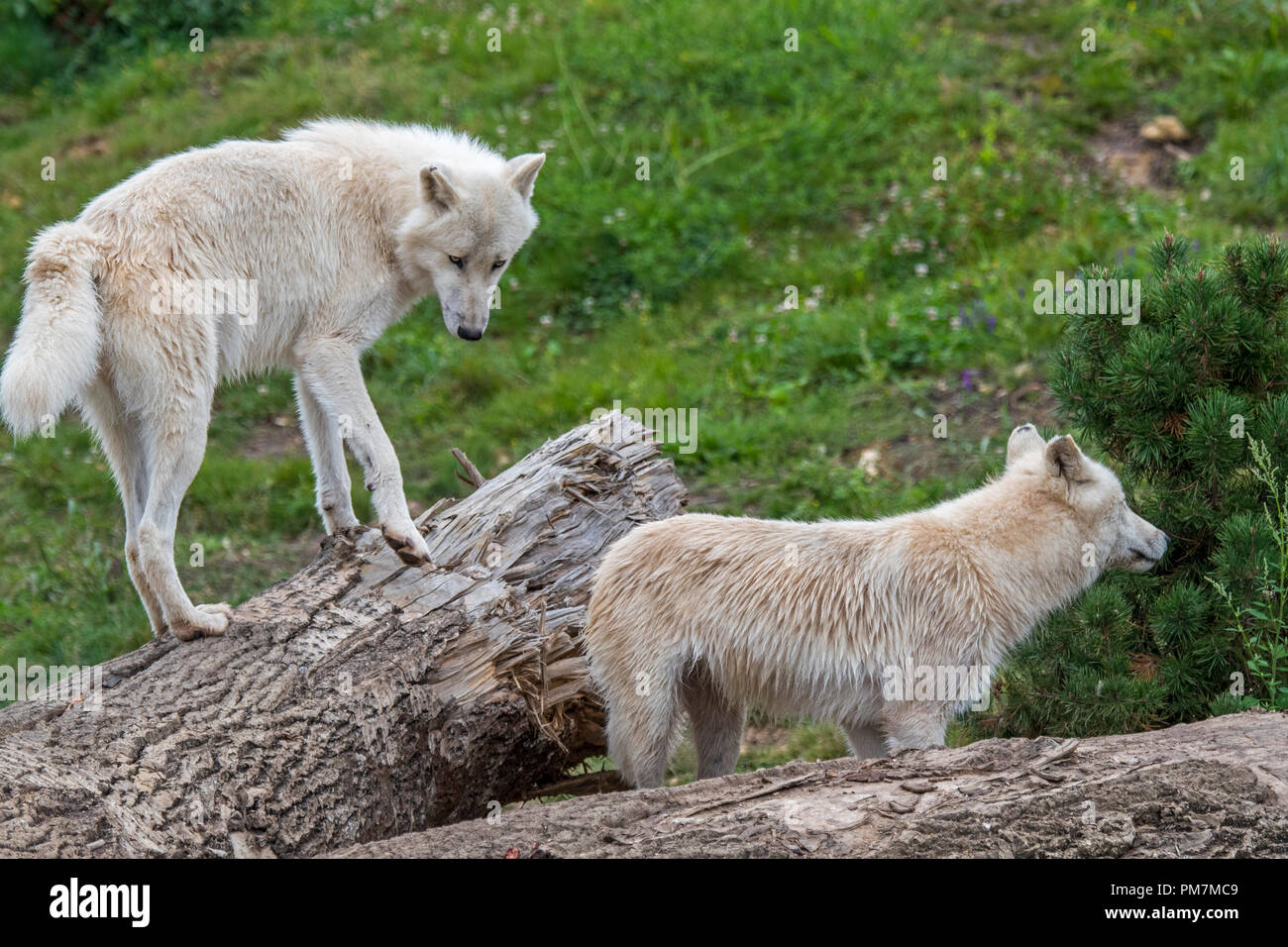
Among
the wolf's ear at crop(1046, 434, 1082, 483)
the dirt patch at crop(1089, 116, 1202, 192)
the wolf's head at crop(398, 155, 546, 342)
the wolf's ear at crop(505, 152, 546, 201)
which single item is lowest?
the wolf's ear at crop(1046, 434, 1082, 483)

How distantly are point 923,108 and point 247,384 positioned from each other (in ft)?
20.9

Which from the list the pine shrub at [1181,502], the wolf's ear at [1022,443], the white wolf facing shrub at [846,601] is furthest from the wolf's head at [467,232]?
the pine shrub at [1181,502]

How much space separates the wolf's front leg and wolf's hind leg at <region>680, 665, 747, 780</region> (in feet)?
4.26

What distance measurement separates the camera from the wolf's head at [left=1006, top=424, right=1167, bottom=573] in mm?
5047

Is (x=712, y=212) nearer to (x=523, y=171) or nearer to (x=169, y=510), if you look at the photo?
(x=523, y=171)

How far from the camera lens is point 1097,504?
5.05m

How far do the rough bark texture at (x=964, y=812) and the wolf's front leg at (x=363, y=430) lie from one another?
1614mm

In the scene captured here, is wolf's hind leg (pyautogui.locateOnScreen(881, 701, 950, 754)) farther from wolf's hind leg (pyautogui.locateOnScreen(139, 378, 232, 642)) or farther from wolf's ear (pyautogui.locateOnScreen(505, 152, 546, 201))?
wolf's ear (pyautogui.locateOnScreen(505, 152, 546, 201))

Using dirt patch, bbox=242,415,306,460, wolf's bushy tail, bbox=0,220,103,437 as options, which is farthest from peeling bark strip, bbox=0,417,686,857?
dirt patch, bbox=242,415,306,460

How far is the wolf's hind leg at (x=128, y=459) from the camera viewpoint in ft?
17.2

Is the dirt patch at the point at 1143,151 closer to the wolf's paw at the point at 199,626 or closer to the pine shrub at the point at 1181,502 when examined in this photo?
the pine shrub at the point at 1181,502

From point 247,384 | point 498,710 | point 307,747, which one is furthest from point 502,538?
point 247,384

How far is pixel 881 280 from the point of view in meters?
10.4

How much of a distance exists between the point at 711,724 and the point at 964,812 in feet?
5.37
